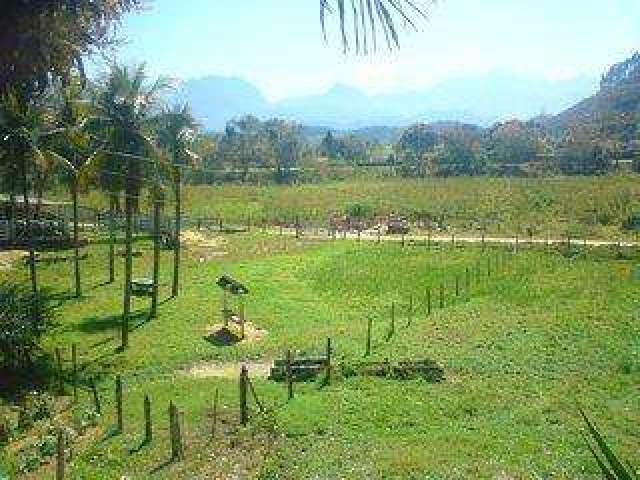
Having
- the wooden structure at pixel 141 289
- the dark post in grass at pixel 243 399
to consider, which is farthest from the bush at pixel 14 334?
the wooden structure at pixel 141 289

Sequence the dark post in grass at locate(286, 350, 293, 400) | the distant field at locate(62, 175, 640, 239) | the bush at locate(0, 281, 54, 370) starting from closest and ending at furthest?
the dark post in grass at locate(286, 350, 293, 400)
the bush at locate(0, 281, 54, 370)
the distant field at locate(62, 175, 640, 239)

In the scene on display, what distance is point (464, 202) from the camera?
95.6 m

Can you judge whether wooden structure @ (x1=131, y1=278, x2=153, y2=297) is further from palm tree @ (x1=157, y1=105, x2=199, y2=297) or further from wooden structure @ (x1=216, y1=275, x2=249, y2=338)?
palm tree @ (x1=157, y1=105, x2=199, y2=297)

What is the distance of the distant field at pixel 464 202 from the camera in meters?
75.2

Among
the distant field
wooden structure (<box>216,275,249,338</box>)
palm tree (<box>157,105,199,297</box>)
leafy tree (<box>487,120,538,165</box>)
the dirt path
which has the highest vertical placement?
leafy tree (<box>487,120,538,165</box>)

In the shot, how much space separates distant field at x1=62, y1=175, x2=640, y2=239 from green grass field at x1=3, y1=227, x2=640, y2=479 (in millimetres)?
22313

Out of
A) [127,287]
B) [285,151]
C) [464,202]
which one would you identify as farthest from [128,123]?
[285,151]

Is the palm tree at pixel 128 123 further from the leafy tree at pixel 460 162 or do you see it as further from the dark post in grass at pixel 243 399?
the leafy tree at pixel 460 162

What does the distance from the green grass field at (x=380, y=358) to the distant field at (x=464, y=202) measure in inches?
878

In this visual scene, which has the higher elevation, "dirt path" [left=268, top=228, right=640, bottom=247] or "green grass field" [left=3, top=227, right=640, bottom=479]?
"dirt path" [left=268, top=228, right=640, bottom=247]

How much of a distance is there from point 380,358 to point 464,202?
68239 mm

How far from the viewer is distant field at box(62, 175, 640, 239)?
7525 cm

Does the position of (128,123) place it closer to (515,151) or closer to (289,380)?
(289,380)

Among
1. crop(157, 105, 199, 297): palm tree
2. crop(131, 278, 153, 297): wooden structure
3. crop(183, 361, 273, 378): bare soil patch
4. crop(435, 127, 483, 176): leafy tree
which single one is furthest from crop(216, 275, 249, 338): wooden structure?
crop(435, 127, 483, 176): leafy tree
